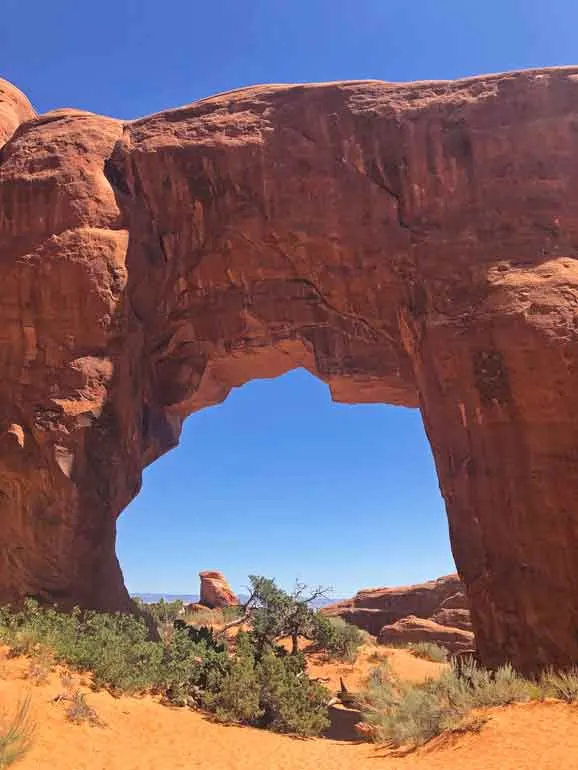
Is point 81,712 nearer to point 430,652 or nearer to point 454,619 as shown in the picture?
point 430,652

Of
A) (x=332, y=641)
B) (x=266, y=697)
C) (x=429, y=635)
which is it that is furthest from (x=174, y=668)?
(x=429, y=635)

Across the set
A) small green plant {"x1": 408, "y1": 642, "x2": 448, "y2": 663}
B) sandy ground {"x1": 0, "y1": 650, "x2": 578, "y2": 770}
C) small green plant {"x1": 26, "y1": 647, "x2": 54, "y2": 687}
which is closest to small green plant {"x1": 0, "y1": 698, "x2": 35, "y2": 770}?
sandy ground {"x1": 0, "y1": 650, "x2": 578, "y2": 770}

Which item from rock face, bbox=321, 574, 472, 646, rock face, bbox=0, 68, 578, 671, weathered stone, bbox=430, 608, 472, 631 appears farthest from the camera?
rock face, bbox=321, 574, 472, 646

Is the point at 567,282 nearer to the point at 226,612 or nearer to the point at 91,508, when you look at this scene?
the point at 91,508

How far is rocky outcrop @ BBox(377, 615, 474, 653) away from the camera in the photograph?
23.7m

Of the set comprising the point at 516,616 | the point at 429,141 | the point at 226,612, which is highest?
the point at 429,141

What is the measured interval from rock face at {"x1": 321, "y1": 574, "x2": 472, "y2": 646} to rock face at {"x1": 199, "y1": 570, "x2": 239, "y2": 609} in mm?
6770

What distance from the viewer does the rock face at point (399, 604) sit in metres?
30.6

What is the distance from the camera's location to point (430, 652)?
70.7 ft

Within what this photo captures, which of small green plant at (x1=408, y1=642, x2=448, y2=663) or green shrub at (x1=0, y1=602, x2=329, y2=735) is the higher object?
green shrub at (x1=0, y1=602, x2=329, y2=735)

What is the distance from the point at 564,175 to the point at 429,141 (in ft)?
10.4

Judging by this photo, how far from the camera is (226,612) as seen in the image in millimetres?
26656

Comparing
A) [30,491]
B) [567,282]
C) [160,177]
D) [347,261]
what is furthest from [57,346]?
[567,282]

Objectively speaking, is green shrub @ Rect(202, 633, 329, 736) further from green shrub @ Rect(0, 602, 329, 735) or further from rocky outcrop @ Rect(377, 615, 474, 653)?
rocky outcrop @ Rect(377, 615, 474, 653)
